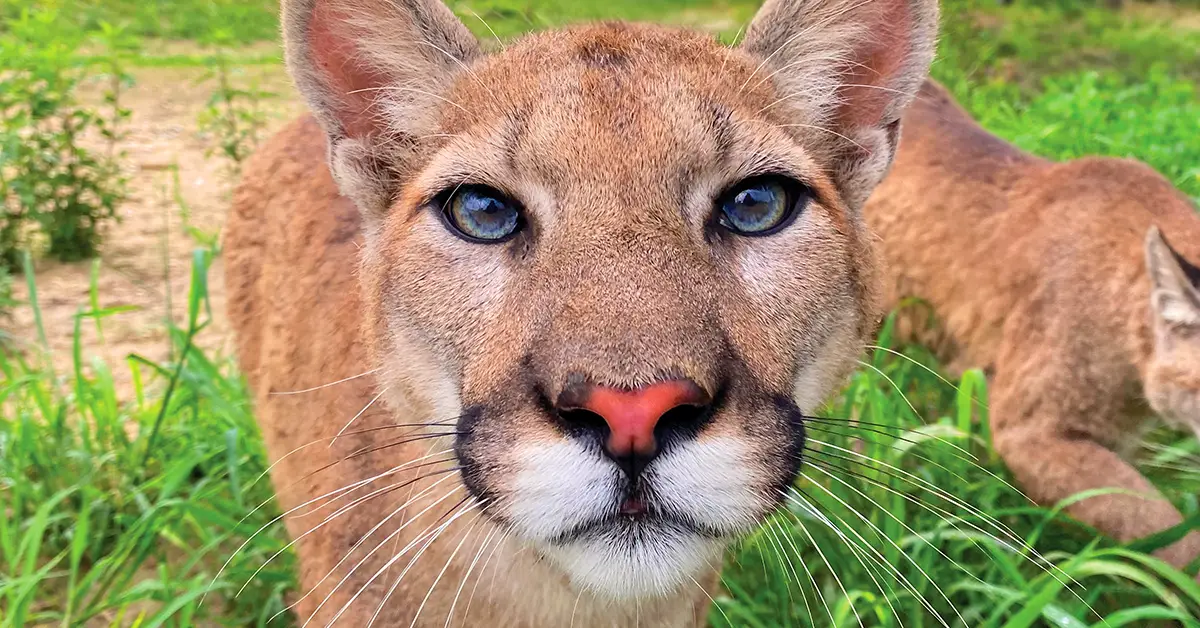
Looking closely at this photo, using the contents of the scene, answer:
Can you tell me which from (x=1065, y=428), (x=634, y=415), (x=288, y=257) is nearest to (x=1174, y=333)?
(x=1065, y=428)

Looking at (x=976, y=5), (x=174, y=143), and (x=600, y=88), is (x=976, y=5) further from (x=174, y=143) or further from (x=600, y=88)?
(x=600, y=88)

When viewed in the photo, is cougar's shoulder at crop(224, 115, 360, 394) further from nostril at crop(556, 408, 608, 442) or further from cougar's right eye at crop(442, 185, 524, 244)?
nostril at crop(556, 408, 608, 442)

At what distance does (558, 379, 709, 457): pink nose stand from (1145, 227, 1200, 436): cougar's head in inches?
117

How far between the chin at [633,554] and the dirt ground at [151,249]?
236 centimetres

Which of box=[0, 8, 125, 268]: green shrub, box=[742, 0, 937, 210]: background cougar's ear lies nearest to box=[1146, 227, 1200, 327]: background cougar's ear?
box=[742, 0, 937, 210]: background cougar's ear

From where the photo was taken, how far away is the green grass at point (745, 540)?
9.27 ft

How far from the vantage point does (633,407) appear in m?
1.48

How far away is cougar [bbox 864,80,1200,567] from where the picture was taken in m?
3.72

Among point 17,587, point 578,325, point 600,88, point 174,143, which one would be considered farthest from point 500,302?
point 174,143

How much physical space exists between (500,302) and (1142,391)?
3.33 m

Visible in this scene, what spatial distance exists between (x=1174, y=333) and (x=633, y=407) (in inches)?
125

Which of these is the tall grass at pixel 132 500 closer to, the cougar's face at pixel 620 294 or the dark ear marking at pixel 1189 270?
the cougar's face at pixel 620 294

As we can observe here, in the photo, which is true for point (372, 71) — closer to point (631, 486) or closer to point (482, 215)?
point (482, 215)

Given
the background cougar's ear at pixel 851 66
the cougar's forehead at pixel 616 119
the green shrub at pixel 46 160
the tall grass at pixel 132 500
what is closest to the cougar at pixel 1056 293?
the background cougar's ear at pixel 851 66
